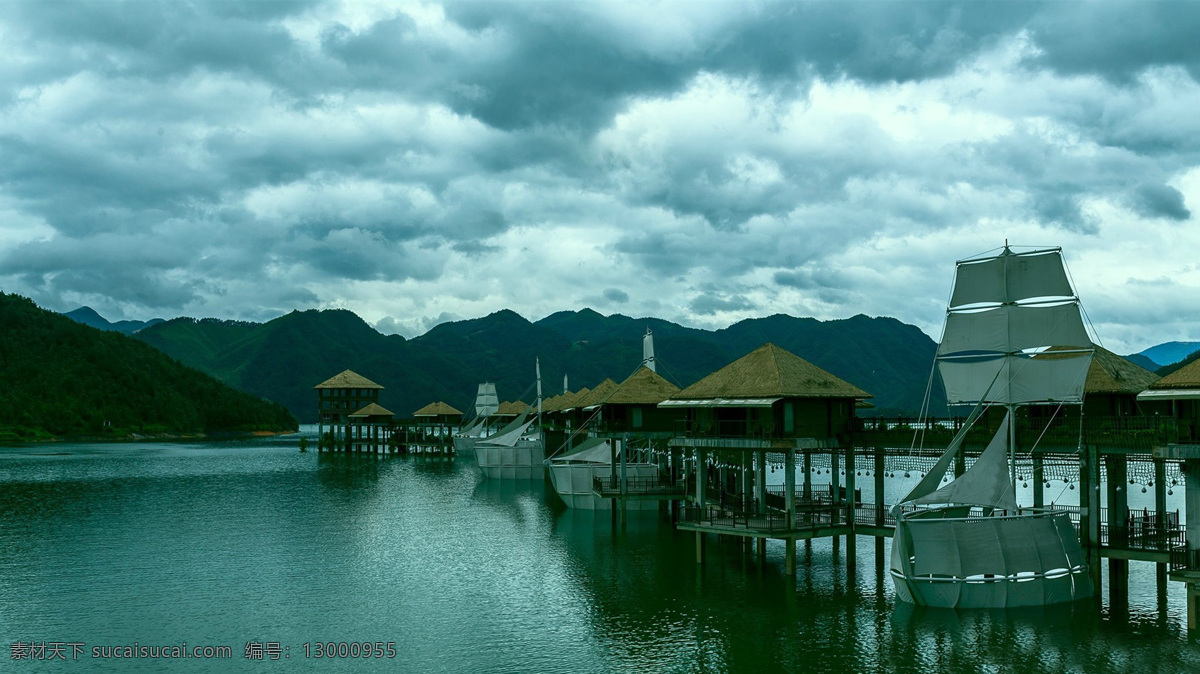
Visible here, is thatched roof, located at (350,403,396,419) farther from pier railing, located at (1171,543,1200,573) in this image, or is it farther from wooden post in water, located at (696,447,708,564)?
pier railing, located at (1171,543,1200,573)

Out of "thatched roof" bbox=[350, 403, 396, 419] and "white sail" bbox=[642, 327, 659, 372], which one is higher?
"white sail" bbox=[642, 327, 659, 372]

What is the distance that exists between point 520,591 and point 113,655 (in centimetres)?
1588

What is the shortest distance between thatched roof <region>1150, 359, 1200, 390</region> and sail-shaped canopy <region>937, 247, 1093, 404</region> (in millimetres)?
3120

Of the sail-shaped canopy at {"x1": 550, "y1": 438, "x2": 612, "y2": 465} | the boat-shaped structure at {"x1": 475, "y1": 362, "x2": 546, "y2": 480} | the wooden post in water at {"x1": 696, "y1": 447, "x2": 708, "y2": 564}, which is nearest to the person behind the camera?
the wooden post in water at {"x1": 696, "y1": 447, "x2": 708, "y2": 564}

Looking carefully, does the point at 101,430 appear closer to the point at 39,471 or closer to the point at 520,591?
the point at 39,471

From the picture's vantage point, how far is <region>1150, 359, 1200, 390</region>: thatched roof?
101 feet

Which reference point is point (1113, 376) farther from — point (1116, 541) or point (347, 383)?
point (347, 383)

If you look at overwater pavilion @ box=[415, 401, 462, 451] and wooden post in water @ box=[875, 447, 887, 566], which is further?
overwater pavilion @ box=[415, 401, 462, 451]

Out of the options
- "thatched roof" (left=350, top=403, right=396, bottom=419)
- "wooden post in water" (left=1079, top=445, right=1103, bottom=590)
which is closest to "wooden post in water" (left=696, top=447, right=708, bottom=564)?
"wooden post in water" (left=1079, top=445, right=1103, bottom=590)

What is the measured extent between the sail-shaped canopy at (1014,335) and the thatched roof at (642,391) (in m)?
21.2

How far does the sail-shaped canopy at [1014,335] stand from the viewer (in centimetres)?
3522

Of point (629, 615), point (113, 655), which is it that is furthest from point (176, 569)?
point (629, 615)

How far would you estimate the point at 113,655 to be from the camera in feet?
97.7

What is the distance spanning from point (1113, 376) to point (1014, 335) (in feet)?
14.5
